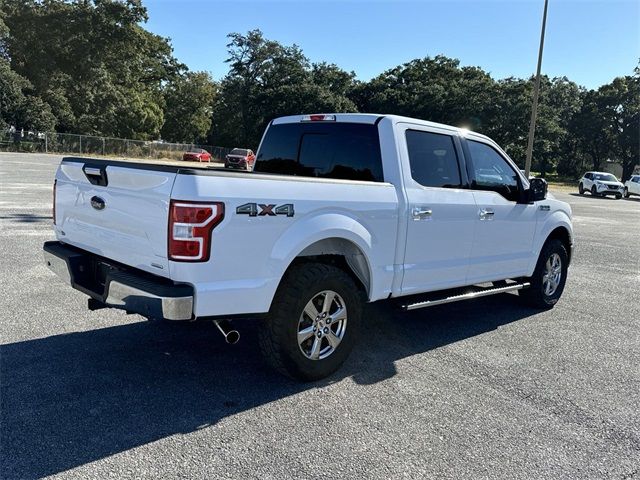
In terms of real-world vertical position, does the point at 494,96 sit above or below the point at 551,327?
above

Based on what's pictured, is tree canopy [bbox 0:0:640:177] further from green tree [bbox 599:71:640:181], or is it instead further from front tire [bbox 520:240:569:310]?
front tire [bbox 520:240:569:310]

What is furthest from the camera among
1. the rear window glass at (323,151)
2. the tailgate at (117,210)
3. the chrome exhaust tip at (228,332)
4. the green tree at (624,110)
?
the green tree at (624,110)

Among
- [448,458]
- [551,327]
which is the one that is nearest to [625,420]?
[448,458]

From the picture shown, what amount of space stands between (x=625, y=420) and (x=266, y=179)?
297 cm

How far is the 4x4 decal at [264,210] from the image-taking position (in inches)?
131

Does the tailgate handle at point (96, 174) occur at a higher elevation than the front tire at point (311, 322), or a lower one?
higher

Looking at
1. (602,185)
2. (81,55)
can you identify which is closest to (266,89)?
(81,55)

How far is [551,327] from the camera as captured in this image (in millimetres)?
5781

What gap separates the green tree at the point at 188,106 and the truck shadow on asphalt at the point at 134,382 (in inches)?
2811

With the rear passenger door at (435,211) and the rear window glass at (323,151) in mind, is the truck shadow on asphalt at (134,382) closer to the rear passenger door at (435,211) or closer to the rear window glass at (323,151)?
the rear passenger door at (435,211)

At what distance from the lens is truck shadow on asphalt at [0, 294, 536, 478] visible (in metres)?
3.04

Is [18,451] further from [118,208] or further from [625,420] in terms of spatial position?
[625,420]

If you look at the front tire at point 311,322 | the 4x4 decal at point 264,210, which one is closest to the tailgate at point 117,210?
the 4x4 decal at point 264,210

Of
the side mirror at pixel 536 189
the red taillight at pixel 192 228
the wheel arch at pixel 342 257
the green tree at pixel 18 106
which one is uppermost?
the green tree at pixel 18 106
